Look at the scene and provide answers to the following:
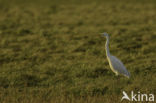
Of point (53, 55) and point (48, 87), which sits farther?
point (53, 55)

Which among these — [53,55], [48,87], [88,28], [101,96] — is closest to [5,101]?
[48,87]

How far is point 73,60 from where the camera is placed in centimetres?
1266

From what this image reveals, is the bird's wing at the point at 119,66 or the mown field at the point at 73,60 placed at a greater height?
the bird's wing at the point at 119,66

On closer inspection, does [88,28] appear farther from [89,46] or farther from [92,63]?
[92,63]

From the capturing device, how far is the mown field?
9.15 metres

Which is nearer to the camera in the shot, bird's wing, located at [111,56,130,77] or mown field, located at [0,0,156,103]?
mown field, located at [0,0,156,103]

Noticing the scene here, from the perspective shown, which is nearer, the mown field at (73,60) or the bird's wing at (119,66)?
the mown field at (73,60)

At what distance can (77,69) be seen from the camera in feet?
36.3

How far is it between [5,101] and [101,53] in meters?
6.02

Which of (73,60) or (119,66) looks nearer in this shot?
(119,66)

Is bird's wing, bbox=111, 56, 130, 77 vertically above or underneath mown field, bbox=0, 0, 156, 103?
above

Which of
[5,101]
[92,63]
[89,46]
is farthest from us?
[89,46]

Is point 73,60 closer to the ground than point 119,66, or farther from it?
A: closer to the ground

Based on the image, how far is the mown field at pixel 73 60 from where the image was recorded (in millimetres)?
9148
